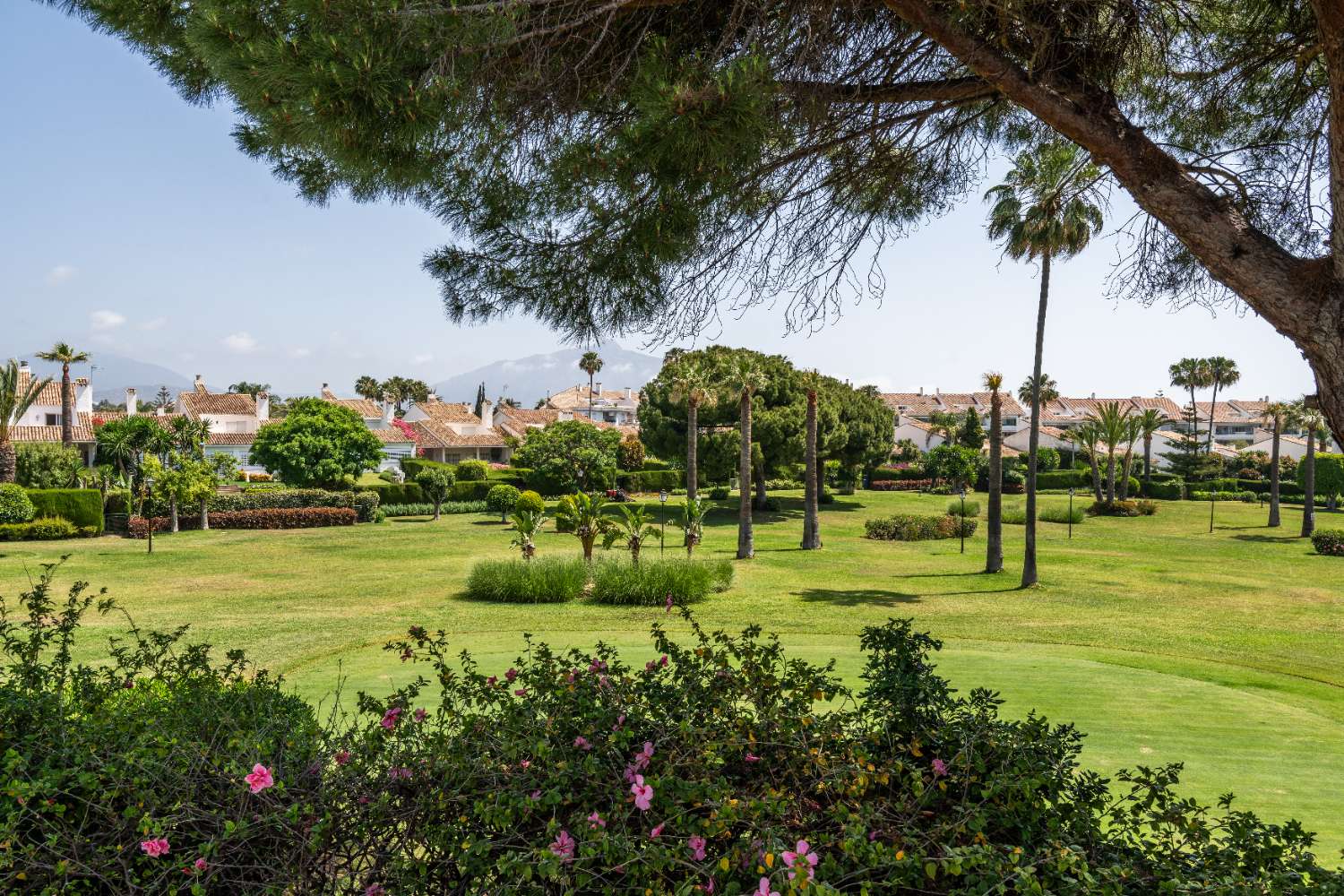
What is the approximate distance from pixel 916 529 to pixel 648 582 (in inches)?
702

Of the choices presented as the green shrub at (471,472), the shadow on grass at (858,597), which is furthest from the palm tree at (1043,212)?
the green shrub at (471,472)

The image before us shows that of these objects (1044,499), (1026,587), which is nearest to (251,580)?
(1026,587)

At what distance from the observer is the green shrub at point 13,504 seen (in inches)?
1085

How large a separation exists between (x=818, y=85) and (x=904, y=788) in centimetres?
341

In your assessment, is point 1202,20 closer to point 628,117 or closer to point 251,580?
point 628,117

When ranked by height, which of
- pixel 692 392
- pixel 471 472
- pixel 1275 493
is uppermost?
pixel 692 392

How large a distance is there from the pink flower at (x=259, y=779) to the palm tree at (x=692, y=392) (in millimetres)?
24907

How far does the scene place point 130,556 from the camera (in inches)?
966

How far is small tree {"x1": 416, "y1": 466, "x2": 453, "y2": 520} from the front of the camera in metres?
37.9

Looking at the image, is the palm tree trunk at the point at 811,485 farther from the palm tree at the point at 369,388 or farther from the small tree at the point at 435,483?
the palm tree at the point at 369,388

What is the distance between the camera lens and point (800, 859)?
260 cm

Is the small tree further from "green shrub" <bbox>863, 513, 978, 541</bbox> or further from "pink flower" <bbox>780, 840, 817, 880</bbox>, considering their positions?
"pink flower" <bbox>780, 840, 817, 880</bbox>

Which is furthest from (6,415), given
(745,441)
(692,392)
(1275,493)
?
(1275,493)

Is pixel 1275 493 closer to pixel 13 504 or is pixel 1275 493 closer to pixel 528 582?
pixel 528 582
